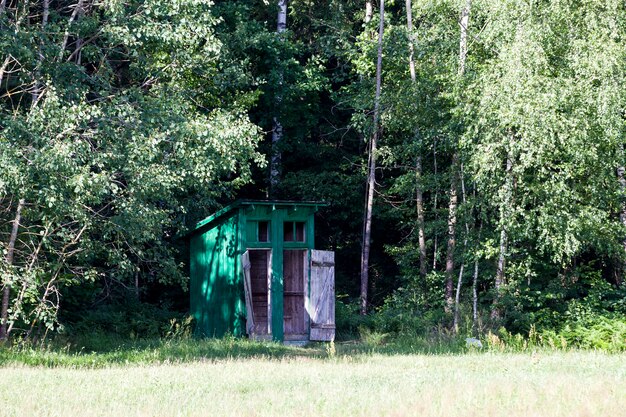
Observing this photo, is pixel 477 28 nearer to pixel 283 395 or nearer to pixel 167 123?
pixel 167 123

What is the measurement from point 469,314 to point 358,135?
870 centimetres

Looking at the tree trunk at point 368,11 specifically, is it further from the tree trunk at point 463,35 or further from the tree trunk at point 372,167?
the tree trunk at point 463,35

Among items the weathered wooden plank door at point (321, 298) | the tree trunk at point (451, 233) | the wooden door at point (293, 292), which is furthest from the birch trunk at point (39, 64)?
the tree trunk at point (451, 233)

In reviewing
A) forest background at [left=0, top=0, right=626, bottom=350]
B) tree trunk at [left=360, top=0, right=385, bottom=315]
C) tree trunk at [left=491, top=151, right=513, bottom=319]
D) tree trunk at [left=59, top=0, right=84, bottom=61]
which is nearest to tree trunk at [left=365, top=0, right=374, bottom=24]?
forest background at [left=0, top=0, right=626, bottom=350]

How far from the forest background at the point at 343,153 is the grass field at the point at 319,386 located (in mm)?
2347

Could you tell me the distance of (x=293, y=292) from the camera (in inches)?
839

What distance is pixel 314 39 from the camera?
27703 millimetres

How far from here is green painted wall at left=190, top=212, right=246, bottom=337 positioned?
19.0 meters

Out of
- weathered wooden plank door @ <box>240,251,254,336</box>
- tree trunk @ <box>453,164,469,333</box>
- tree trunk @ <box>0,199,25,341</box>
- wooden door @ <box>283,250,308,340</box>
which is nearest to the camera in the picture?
tree trunk @ <box>0,199,25,341</box>

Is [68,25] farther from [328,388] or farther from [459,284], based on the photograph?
[459,284]

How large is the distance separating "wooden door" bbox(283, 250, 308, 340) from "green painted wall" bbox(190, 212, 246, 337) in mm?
1899

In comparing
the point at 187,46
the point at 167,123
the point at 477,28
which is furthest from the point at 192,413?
the point at 477,28

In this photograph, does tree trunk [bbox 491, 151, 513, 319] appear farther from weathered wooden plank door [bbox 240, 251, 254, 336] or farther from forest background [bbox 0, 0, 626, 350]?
weathered wooden plank door [bbox 240, 251, 254, 336]

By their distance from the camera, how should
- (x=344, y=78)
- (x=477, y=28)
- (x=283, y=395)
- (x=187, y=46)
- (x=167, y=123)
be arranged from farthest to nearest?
1. (x=344, y=78)
2. (x=477, y=28)
3. (x=187, y=46)
4. (x=167, y=123)
5. (x=283, y=395)
